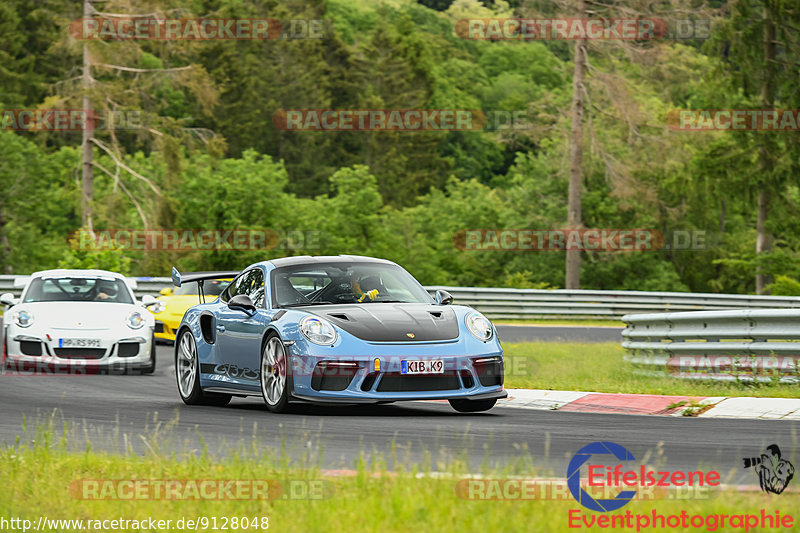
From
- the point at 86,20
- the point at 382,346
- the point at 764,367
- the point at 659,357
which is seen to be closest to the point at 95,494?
the point at 382,346

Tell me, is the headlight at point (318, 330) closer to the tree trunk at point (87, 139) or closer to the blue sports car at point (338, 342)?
the blue sports car at point (338, 342)

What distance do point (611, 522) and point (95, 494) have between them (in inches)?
108

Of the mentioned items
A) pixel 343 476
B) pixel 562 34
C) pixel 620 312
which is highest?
pixel 562 34

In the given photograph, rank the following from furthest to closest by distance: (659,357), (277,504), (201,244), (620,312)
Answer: (201,244), (620,312), (659,357), (277,504)

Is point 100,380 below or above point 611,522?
below

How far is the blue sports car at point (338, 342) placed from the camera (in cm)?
1038

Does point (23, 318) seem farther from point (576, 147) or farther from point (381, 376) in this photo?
point (576, 147)

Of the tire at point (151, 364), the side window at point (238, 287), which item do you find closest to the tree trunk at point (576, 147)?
the tire at point (151, 364)

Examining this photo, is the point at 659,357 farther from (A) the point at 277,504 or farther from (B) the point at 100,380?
(A) the point at 277,504

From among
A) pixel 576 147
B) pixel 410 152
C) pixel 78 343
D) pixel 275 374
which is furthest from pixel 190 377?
pixel 410 152

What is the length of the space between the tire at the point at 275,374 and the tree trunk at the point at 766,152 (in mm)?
31023

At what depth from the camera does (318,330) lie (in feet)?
34.6

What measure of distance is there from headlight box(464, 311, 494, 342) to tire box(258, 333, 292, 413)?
1.64m

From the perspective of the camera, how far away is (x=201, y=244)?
1880 inches
